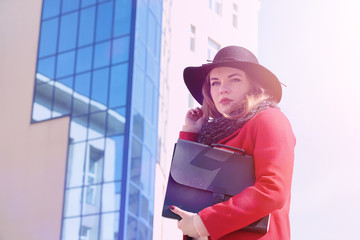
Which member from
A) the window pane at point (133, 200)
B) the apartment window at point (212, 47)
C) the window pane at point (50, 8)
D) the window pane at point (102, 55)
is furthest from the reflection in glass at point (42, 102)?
the apartment window at point (212, 47)

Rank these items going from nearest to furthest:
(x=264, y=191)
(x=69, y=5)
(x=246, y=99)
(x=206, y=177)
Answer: (x=264, y=191) → (x=206, y=177) → (x=246, y=99) → (x=69, y=5)

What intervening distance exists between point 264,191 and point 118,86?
Result: 17374 millimetres

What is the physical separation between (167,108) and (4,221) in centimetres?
861

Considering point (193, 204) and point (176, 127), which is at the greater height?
point (176, 127)

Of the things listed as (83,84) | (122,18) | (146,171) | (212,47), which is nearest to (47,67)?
(83,84)

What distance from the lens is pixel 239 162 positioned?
2.05 metres

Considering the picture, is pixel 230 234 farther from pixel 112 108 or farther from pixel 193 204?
pixel 112 108

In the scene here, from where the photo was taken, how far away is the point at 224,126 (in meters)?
2.24

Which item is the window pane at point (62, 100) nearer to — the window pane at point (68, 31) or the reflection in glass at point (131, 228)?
the window pane at point (68, 31)

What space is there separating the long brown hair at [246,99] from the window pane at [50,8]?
2059 centimetres

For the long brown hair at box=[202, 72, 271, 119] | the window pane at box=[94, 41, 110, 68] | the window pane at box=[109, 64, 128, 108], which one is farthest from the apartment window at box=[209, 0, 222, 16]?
the long brown hair at box=[202, 72, 271, 119]

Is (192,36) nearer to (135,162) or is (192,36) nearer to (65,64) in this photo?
(135,162)

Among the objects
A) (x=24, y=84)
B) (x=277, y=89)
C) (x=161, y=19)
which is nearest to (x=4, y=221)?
(x=24, y=84)

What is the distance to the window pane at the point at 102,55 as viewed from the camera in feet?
65.1
